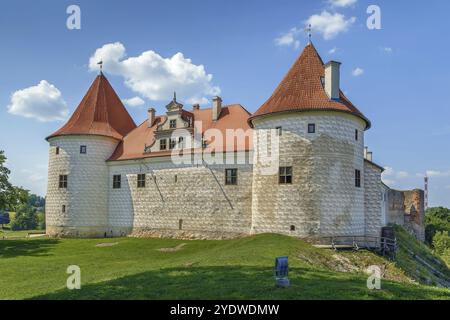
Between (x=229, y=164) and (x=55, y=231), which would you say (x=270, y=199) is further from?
(x=55, y=231)

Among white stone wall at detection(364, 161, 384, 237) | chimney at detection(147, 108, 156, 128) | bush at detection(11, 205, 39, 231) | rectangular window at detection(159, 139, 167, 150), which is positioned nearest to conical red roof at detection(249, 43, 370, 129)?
white stone wall at detection(364, 161, 384, 237)

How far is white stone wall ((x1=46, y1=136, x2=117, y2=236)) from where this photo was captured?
37.1m

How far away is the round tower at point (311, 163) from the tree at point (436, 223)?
5488 centimetres

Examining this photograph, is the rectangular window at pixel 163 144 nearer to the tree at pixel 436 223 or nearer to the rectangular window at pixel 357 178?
the rectangular window at pixel 357 178

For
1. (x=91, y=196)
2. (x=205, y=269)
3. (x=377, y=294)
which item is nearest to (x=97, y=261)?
(x=205, y=269)

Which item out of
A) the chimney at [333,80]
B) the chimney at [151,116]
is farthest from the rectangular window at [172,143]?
the chimney at [333,80]

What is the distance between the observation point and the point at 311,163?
84.6 feet

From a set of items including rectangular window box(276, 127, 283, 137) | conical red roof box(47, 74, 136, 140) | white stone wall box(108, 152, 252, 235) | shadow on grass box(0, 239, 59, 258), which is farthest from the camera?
conical red roof box(47, 74, 136, 140)

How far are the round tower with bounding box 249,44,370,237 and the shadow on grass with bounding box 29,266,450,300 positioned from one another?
35.4 ft

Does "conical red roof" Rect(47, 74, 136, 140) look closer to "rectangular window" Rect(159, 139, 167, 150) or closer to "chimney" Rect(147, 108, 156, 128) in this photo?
"chimney" Rect(147, 108, 156, 128)

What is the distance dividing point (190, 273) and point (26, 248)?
71.2 ft

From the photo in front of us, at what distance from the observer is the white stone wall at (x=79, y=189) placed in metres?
37.1

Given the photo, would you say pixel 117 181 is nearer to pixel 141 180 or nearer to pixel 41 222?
pixel 141 180

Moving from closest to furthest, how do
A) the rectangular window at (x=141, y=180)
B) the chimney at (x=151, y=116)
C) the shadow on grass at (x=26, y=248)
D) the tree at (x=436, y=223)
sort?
the shadow on grass at (x=26, y=248), the rectangular window at (x=141, y=180), the chimney at (x=151, y=116), the tree at (x=436, y=223)
